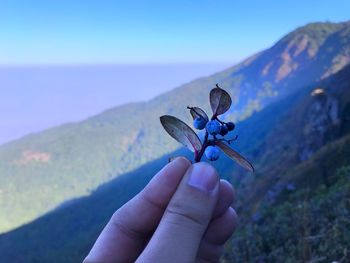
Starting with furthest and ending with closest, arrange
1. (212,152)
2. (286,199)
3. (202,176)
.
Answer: (286,199) < (202,176) < (212,152)

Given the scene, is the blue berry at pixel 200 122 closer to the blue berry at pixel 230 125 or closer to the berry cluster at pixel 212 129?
the berry cluster at pixel 212 129

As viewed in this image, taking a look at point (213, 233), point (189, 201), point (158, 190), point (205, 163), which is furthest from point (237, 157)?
point (213, 233)

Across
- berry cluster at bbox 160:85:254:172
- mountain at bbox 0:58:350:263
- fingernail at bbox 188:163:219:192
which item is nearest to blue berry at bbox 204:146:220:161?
berry cluster at bbox 160:85:254:172

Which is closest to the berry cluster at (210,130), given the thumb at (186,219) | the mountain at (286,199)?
the thumb at (186,219)

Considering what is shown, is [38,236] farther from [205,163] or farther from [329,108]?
[205,163]

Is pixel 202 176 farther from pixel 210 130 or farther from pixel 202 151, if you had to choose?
pixel 210 130

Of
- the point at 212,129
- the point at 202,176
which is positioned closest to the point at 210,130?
the point at 212,129
